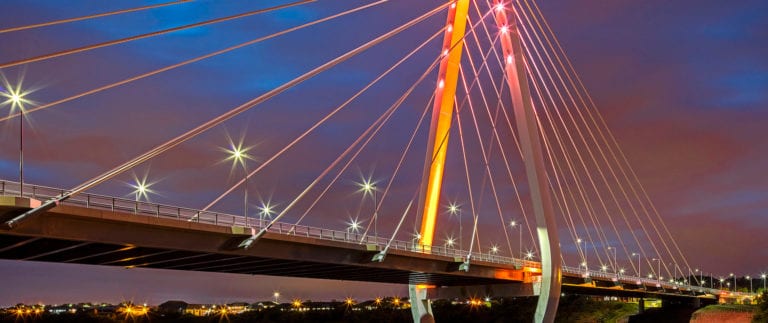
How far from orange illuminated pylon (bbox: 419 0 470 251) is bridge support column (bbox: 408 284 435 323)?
21.0ft

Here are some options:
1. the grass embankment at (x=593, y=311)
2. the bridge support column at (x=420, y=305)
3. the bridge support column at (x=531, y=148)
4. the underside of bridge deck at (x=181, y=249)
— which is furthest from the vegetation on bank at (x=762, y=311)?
the grass embankment at (x=593, y=311)

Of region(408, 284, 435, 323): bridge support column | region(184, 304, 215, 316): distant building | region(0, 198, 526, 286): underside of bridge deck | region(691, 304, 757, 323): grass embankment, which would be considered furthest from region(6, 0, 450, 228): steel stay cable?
region(184, 304, 215, 316): distant building

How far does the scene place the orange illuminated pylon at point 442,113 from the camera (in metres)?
47.3

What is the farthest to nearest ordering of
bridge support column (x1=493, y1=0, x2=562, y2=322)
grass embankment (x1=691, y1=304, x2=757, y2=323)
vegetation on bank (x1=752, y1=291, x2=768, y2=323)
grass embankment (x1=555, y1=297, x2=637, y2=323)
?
grass embankment (x1=555, y1=297, x2=637, y2=323) < grass embankment (x1=691, y1=304, x2=757, y2=323) < vegetation on bank (x1=752, y1=291, x2=768, y2=323) < bridge support column (x1=493, y1=0, x2=562, y2=322)

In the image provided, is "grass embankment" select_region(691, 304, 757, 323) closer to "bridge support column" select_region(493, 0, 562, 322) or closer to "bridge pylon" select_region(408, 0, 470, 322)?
"bridge support column" select_region(493, 0, 562, 322)

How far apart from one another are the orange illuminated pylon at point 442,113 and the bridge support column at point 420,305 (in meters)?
6.40

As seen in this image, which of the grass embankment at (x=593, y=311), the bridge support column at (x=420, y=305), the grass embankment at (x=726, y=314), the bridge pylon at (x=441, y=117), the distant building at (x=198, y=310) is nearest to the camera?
the bridge pylon at (x=441, y=117)

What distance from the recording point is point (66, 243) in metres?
28.2

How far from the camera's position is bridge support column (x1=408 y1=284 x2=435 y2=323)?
51.8m

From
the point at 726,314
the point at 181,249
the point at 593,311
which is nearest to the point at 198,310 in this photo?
the point at 593,311

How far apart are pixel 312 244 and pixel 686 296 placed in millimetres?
71212

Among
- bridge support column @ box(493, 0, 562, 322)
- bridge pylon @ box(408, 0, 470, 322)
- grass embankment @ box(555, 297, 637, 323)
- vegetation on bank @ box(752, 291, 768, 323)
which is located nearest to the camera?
bridge support column @ box(493, 0, 562, 322)

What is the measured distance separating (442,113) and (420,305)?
13.1 meters

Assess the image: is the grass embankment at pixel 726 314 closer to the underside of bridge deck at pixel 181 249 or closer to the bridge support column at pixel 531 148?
the bridge support column at pixel 531 148
